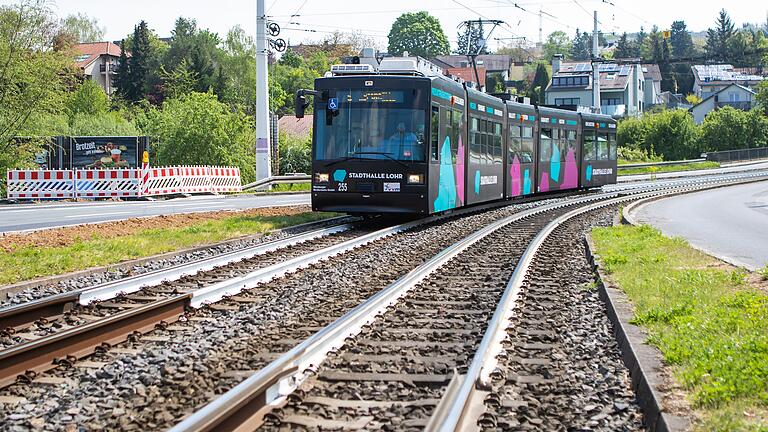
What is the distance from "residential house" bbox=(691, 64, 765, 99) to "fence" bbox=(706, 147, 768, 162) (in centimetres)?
6636

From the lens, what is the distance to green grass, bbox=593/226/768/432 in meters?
5.29

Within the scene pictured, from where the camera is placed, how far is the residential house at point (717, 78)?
499 ft

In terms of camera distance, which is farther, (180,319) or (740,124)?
(740,124)

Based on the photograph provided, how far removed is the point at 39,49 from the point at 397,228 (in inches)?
920

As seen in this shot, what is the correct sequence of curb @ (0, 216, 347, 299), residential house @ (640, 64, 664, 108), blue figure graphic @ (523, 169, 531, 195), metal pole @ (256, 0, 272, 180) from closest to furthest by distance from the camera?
curb @ (0, 216, 347, 299)
blue figure graphic @ (523, 169, 531, 195)
metal pole @ (256, 0, 272, 180)
residential house @ (640, 64, 664, 108)

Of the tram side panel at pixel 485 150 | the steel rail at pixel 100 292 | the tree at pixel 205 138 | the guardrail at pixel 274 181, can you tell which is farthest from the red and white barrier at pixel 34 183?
the steel rail at pixel 100 292

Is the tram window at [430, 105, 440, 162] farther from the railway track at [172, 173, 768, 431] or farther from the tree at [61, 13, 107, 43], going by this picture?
the tree at [61, 13, 107, 43]

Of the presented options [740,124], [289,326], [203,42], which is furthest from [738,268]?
[203,42]

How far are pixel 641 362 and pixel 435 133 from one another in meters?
12.8

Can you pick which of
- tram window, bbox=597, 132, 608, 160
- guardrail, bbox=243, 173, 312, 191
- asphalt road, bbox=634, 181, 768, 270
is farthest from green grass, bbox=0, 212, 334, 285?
guardrail, bbox=243, 173, 312, 191

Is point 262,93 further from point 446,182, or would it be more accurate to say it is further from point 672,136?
point 672,136

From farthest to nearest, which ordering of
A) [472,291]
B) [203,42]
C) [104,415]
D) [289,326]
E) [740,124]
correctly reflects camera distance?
1. [203,42]
2. [740,124]
3. [472,291]
4. [289,326]
5. [104,415]

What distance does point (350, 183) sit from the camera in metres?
18.7

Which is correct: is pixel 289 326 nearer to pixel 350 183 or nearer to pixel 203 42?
pixel 350 183
